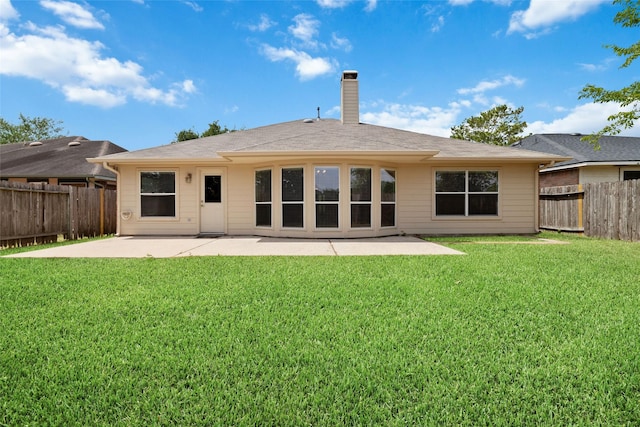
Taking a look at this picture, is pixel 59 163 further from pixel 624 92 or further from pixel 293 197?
pixel 624 92

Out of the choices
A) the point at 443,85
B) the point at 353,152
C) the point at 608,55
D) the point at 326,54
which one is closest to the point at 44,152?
the point at 326,54

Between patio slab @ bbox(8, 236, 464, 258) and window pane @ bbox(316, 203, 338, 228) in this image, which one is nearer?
patio slab @ bbox(8, 236, 464, 258)

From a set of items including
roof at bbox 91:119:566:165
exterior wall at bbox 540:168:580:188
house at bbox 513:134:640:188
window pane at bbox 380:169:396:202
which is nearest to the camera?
roof at bbox 91:119:566:165

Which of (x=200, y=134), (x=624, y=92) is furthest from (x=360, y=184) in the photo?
(x=200, y=134)

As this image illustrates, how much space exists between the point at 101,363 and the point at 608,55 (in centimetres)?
1761

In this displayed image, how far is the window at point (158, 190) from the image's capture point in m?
11.4

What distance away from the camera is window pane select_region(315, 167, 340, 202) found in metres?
10.1

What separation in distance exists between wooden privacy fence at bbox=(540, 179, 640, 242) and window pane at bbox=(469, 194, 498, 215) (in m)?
2.97

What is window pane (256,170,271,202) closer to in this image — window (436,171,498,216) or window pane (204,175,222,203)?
window pane (204,175,222,203)

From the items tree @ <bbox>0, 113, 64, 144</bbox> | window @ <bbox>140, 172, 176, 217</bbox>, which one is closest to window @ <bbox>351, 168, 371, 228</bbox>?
window @ <bbox>140, 172, 176, 217</bbox>

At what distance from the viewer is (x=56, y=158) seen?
1873 cm

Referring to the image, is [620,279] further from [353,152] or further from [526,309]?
[353,152]

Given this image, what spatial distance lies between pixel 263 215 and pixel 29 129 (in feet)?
138

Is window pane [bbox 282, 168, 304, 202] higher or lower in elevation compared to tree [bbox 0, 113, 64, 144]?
lower
